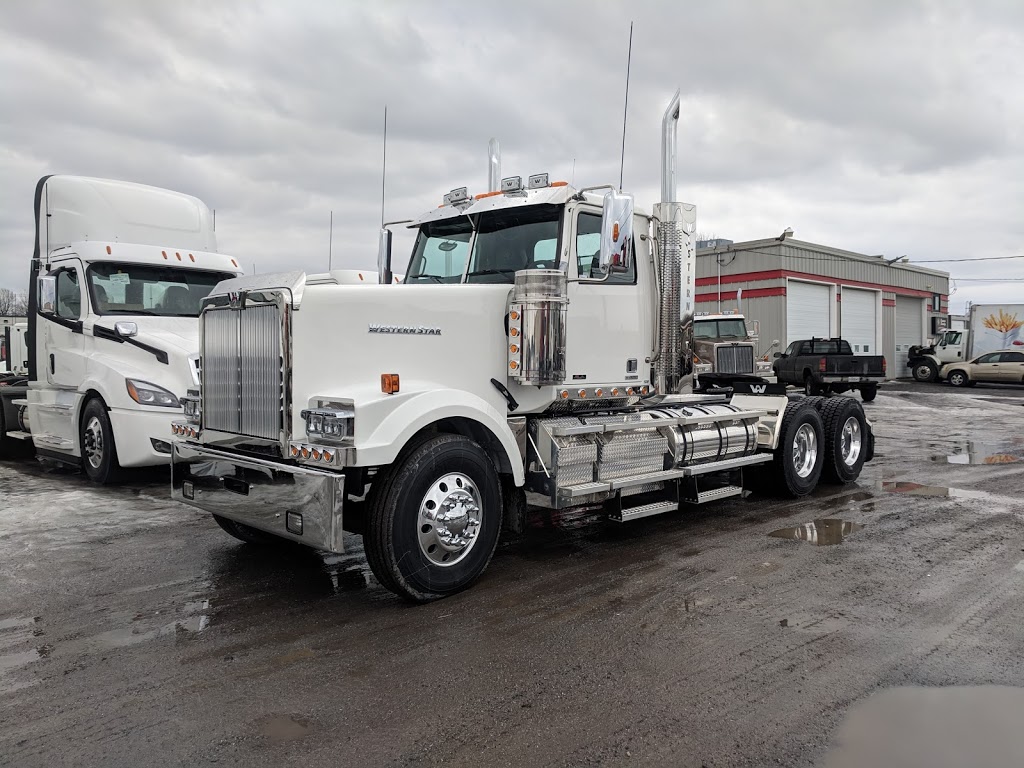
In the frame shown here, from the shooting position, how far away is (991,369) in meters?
30.0

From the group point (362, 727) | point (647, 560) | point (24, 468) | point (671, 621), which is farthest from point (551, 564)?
point (24, 468)

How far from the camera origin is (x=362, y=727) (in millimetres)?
3404

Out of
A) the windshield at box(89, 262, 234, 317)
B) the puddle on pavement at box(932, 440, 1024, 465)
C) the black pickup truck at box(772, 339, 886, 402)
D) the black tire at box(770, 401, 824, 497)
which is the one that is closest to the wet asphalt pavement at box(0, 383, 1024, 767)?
the black tire at box(770, 401, 824, 497)

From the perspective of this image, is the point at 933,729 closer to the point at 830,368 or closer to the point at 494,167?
the point at 494,167

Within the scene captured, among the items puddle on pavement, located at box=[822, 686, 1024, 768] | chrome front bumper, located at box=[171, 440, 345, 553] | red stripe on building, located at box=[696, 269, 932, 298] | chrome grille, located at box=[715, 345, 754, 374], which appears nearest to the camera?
puddle on pavement, located at box=[822, 686, 1024, 768]

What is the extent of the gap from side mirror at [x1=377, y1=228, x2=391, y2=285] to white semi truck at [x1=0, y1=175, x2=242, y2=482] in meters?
2.67

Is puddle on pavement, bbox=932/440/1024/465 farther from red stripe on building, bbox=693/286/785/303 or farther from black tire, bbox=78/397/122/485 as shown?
red stripe on building, bbox=693/286/785/303

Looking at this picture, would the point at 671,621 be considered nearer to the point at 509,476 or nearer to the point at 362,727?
the point at 509,476

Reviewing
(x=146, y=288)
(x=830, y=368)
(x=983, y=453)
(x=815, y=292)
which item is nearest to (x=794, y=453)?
(x=983, y=453)

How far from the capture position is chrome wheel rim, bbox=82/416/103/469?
30.1 ft

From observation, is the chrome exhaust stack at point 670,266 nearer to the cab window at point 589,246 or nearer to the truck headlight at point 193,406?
the cab window at point 589,246

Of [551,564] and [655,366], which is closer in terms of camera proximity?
[551,564]

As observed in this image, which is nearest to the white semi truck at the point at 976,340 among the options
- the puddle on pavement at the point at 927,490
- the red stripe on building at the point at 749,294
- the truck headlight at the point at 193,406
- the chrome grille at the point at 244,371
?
the red stripe on building at the point at 749,294

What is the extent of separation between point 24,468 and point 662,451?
924 centimetres
